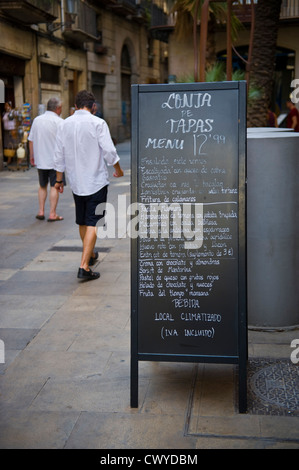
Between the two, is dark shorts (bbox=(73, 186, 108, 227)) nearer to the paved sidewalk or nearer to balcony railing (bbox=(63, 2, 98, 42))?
the paved sidewalk

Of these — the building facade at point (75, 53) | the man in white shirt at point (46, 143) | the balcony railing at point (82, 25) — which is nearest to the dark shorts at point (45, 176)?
the man in white shirt at point (46, 143)

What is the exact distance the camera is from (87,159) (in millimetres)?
6238

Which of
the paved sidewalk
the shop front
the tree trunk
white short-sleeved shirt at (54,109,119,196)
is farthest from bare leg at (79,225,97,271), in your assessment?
the shop front

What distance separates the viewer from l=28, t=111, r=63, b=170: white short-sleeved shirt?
31.1 ft

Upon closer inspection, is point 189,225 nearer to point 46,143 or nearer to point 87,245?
point 87,245

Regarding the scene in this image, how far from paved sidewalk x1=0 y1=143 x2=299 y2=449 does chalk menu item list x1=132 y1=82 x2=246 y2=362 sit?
341 millimetres

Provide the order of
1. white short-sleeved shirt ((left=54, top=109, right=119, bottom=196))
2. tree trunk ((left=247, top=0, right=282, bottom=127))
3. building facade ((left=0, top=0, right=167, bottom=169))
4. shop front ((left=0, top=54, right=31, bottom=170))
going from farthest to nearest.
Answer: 1. building facade ((left=0, top=0, right=167, bottom=169))
2. shop front ((left=0, top=54, right=31, bottom=170))
3. tree trunk ((left=247, top=0, right=282, bottom=127))
4. white short-sleeved shirt ((left=54, top=109, right=119, bottom=196))

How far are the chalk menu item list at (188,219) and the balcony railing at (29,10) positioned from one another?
15.2 metres

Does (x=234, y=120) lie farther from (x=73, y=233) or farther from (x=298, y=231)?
(x=73, y=233)

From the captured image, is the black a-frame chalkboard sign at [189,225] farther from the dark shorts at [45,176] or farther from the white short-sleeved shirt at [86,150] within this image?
the dark shorts at [45,176]

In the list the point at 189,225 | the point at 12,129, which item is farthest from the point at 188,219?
the point at 12,129

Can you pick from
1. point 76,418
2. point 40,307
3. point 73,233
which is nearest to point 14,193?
point 73,233

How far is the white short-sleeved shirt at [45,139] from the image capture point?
9484 millimetres

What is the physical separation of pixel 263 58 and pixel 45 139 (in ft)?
12.9
